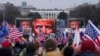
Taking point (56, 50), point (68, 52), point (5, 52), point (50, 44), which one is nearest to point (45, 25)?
point (68, 52)

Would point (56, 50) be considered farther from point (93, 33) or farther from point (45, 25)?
point (45, 25)

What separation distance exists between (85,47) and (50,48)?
1.80ft

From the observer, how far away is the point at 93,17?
93625mm

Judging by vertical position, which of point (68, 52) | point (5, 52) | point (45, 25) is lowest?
point (45, 25)

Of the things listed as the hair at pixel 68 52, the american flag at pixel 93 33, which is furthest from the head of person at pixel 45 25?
the hair at pixel 68 52

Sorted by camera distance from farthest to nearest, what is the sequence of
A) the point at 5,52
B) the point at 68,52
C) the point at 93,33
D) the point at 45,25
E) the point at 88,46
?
the point at 45,25, the point at 93,33, the point at 68,52, the point at 88,46, the point at 5,52

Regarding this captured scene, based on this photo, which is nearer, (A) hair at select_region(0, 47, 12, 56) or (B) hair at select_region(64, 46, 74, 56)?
(A) hair at select_region(0, 47, 12, 56)

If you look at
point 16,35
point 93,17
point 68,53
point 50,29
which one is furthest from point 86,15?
point 68,53

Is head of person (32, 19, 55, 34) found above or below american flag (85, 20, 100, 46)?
below

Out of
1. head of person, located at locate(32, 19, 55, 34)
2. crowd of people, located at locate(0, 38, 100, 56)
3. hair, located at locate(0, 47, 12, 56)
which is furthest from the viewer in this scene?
head of person, located at locate(32, 19, 55, 34)

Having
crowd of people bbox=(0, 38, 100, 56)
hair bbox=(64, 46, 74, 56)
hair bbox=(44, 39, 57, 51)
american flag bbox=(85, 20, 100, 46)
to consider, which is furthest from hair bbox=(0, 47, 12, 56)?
american flag bbox=(85, 20, 100, 46)

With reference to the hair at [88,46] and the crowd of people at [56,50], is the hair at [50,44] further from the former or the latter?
the hair at [88,46]

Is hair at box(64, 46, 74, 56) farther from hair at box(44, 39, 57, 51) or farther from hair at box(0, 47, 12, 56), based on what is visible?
hair at box(0, 47, 12, 56)

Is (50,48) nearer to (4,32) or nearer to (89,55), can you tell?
(89,55)
